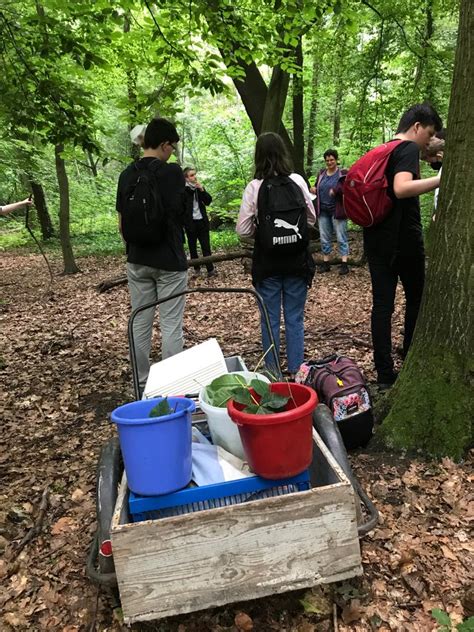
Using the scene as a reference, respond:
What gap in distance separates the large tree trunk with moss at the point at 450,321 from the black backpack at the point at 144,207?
76.1 inches

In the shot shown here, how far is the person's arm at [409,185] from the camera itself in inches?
119

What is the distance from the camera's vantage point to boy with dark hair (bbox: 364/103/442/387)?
3.14m

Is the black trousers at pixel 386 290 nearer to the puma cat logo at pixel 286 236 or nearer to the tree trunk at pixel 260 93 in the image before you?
the puma cat logo at pixel 286 236

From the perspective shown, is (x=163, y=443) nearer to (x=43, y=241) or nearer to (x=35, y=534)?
(x=35, y=534)

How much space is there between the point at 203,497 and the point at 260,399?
441mm

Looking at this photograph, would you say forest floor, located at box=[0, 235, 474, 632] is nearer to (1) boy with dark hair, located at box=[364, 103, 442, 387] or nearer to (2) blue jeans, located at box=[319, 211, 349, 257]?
(1) boy with dark hair, located at box=[364, 103, 442, 387]

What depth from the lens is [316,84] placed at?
15906mm

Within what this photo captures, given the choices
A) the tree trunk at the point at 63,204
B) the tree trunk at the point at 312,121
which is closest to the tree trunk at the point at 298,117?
the tree trunk at the point at 312,121

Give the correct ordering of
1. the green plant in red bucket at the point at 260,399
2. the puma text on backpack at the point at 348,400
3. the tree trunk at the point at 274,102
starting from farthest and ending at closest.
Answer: the tree trunk at the point at 274,102, the puma text on backpack at the point at 348,400, the green plant in red bucket at the point at 260,399


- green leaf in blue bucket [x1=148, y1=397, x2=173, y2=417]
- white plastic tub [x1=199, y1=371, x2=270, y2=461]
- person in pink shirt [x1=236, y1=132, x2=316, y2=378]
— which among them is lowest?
white plastic tub [x1=199, y1=371, x2=270, y2=461]

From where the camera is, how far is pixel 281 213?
3.50 meters

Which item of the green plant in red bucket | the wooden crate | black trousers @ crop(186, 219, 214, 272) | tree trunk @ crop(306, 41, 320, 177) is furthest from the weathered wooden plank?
tree trunk @ crop(306, 41, 320, 177)

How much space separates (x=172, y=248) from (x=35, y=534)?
2.16m

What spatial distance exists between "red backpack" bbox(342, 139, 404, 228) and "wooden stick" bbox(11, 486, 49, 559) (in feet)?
9.17
